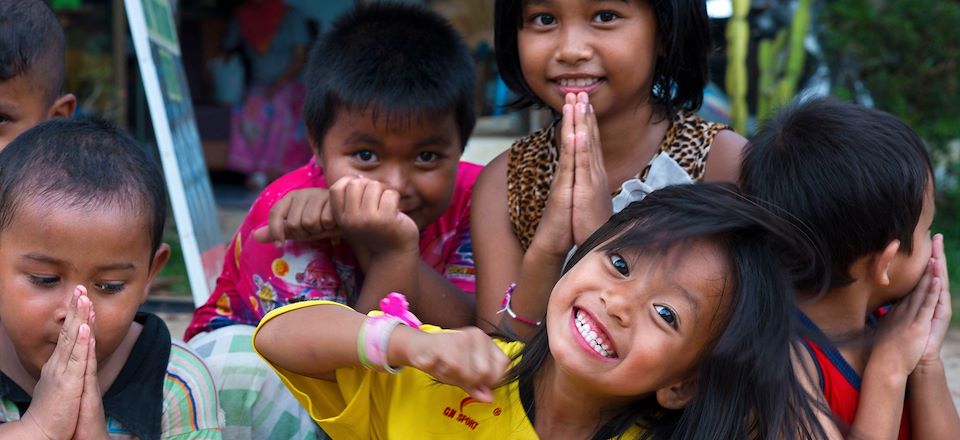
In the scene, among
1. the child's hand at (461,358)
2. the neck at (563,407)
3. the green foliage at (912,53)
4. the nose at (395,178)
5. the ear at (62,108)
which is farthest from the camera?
the green foliage at (912,53)

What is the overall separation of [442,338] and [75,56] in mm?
6965

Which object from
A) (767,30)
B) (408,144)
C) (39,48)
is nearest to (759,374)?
(408,144)

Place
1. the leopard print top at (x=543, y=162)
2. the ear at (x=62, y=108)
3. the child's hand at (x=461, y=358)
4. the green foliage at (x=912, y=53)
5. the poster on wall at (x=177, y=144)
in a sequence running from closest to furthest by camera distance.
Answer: the child's hand at (x=461, y=358)
the leopard print top at (x=543, y=162)
the ear at (x=62, y=108)
the poster on wall at (x=177, y=144)
the green foliage at (x=912, y=53)

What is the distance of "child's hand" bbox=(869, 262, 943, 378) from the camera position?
2.19m

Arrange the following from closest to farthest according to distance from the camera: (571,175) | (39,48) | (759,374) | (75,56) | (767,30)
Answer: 1. (759,374)
2. (571,175)
3. (39,48)
4. (767,30)
5. (75,56)

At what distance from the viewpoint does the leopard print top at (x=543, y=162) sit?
2.49 m

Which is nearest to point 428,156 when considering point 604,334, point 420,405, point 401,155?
point 401,155

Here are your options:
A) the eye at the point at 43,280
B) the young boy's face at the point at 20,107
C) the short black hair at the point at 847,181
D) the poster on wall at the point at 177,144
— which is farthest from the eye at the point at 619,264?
the poster on wall at the point at 177,144

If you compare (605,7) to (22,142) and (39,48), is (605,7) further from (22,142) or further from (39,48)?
(39,48)

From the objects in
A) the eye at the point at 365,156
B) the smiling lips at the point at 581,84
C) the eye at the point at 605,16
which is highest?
the eye at the point at 605,16

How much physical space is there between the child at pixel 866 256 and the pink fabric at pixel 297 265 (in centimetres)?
85

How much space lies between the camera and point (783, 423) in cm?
192

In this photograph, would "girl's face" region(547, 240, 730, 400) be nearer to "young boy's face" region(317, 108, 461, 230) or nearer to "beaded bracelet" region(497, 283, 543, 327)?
"beaded bracelet" region(497, 283, 543, 327)

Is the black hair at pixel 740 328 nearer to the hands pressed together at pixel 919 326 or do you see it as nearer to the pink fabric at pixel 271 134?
the hands pressed together at pixel 919 326
